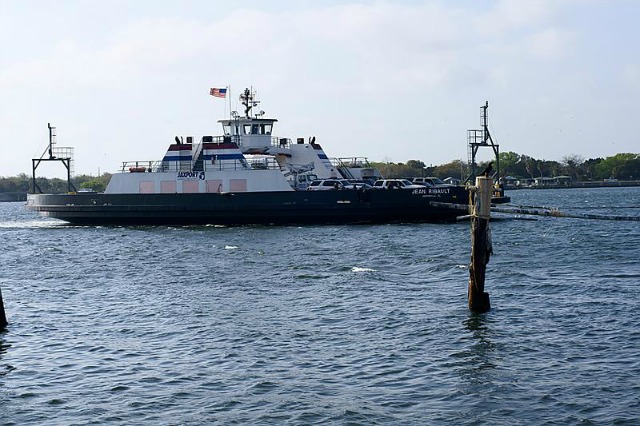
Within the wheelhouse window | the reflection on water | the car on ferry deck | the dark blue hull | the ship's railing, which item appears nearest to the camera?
the reflection on water

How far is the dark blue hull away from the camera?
52.7 meters

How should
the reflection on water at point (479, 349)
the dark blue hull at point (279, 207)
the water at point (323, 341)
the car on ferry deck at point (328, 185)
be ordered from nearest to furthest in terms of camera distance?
the water at point (323, 341)
the reflection on water at point (479, 349)
the dark blue hull at point (279, 207)
the car on ferry deck at point (328, 185)

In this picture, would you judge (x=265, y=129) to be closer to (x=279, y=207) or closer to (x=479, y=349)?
(x=279, y=207)

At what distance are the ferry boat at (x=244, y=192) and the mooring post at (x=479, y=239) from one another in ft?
90.2

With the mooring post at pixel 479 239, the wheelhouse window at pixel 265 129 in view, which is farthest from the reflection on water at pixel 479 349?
the wheelhouse window at pixel 265 129

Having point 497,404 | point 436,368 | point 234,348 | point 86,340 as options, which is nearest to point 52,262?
point 86,340

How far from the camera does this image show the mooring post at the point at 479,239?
2125 cm

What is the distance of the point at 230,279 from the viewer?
3178 cm

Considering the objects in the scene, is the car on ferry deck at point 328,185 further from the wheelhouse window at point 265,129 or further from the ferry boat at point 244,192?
the wheelhouse window at point 265,129

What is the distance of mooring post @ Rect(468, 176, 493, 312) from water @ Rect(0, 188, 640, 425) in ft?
1.95

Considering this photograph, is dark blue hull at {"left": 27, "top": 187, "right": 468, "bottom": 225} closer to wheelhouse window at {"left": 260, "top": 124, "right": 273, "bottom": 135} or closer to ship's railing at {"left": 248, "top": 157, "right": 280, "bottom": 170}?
ship's railing at {"left": 248, "top": 157, "right": 280, "bottom": 170}

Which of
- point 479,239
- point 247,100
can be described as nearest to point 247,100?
point 247,100

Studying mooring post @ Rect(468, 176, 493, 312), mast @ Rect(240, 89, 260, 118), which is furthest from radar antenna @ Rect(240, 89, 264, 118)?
mooring post @ Rect(468, 176, 493, 312)

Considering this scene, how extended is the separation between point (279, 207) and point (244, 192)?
2.69 metres
